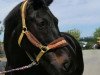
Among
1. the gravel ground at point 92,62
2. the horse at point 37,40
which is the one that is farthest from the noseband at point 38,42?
the gravel ground at point 92,62

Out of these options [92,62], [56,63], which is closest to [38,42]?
[56,63]

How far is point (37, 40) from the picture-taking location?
556 centimetres

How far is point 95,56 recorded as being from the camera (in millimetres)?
14922

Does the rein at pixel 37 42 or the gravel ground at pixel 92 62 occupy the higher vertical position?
the rein at pixel 37 42

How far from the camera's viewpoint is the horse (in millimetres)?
5480

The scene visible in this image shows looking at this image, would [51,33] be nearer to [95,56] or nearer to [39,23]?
[39,23]

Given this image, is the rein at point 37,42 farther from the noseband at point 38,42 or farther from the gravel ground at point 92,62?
the gravel ground at point 92,62

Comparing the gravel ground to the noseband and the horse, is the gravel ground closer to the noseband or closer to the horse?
the horse

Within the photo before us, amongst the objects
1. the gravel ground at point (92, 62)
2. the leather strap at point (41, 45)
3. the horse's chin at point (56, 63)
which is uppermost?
the leather strap at point (41, 45)

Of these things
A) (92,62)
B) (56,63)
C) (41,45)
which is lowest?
(92,62)

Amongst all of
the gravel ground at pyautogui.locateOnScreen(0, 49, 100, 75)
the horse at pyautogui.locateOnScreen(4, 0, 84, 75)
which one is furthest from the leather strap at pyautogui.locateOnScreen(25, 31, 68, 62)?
the gravel ground at pyautogui.locateOnScreen(0, 49, 100, 75)

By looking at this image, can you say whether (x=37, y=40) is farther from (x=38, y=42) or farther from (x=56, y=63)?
(x=56, y=63)

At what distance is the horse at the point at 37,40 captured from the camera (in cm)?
548

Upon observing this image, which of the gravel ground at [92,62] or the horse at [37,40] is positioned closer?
the horse at [37,40]
